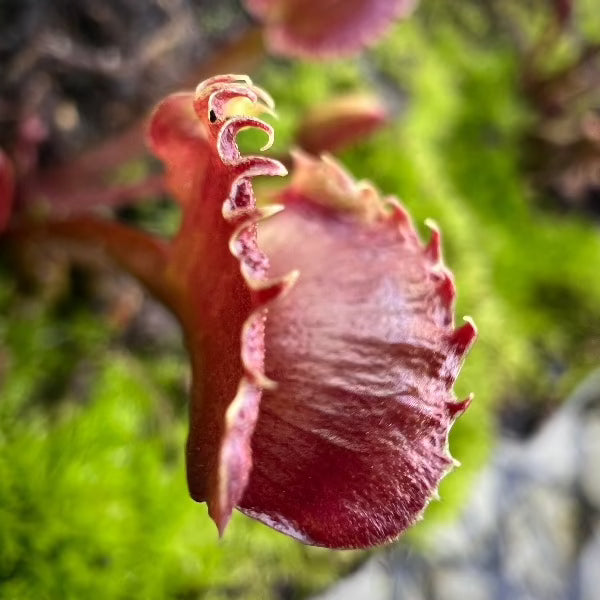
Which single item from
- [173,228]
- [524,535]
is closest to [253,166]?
[173,228]

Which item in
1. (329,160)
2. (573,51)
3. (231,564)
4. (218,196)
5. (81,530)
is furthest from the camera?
(573,51)

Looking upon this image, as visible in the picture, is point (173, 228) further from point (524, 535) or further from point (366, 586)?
point (524, 535)


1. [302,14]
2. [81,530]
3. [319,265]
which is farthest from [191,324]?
[302,14]

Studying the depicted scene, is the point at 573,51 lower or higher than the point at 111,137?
higher

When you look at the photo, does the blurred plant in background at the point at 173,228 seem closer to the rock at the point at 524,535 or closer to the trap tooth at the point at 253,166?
the rock at the point at 524,535

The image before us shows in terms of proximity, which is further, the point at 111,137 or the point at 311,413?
the point at 111,137

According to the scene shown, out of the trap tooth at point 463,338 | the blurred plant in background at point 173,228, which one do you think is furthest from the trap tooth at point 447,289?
the blurred plant in background at point 173,228

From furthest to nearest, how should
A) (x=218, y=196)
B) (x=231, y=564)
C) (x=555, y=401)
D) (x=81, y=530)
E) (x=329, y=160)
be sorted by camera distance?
(x=555, y=401), (x=231, y=564), (x=81, y=530), (x=329, y=160), (x=218, y=196)

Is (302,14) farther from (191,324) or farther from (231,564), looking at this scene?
(231,564)
